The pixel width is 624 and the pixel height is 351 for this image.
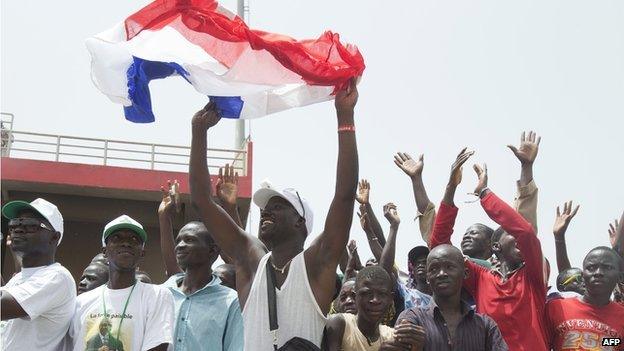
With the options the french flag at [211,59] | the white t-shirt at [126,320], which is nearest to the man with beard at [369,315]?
the white t-shirt at [126,320]

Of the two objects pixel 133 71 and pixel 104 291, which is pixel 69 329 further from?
pixel 133 71

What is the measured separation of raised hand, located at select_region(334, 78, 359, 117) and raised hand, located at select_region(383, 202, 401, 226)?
2626mm

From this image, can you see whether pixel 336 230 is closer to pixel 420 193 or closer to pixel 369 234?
pixel 420 193

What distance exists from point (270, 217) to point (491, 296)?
180 cm

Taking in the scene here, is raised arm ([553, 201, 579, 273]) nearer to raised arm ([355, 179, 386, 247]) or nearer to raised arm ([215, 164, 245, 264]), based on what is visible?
raised arm ([355, 179, 386, 247])

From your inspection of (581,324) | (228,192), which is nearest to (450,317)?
(581,324)

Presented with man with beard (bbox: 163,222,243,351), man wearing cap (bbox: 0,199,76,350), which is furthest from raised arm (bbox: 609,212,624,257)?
man wearing cap (bbox: 0,199,76,350)

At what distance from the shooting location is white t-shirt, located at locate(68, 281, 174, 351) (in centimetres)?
443

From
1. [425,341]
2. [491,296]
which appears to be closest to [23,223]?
[425,341]

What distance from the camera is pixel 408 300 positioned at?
5734 mm

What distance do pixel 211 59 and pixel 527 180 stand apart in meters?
2.56

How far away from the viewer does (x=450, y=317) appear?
449 cm

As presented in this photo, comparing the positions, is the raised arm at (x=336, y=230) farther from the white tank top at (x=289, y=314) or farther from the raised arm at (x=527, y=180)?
the raised arm at (x=527, y=180)

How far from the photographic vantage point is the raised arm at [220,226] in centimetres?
387
